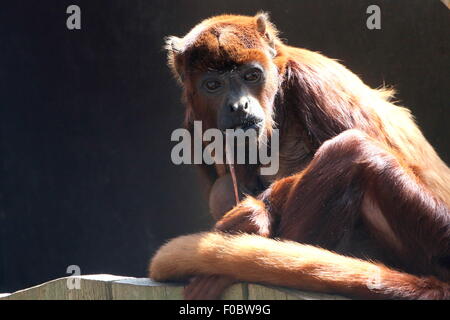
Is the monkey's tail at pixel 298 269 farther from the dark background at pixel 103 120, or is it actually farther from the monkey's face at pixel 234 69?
the dark background at pixel 103 120

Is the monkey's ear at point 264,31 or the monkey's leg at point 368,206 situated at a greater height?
the monkey's ear at point 264,31

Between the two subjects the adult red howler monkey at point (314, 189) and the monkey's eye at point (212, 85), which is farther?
the monkey's eye at point (212, 85)

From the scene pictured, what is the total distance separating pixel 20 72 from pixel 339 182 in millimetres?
5006

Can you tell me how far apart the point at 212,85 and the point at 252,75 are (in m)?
0.30

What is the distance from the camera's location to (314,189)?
175 inches

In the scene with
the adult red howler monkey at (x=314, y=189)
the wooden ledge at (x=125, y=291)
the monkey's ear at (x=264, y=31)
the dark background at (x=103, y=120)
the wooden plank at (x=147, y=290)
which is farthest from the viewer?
the dark background at (x=103, y=120)

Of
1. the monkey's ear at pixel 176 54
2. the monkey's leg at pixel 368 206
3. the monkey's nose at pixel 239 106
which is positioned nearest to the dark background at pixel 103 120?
the monkey's ear at pixel 176 54

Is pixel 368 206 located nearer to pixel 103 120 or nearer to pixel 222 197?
pixel 222 197

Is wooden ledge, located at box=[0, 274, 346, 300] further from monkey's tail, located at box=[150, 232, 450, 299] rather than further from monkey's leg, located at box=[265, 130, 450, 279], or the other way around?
monkey's leg, located at box=[265, 130, 450, 279]

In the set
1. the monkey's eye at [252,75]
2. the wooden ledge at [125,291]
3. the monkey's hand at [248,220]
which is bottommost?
the wooden ledge at [125,291]

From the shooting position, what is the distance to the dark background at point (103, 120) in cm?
817

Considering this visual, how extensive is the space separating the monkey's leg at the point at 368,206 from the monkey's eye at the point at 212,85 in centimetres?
117

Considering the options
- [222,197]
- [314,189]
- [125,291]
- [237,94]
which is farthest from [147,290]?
[237,94]

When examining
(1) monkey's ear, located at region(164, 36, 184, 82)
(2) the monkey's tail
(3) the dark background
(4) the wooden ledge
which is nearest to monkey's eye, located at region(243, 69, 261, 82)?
(1) monkey's ear, located at region(164, 36, 184, 82)
